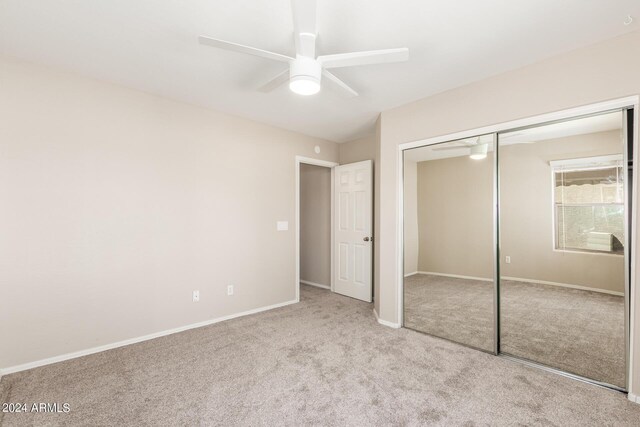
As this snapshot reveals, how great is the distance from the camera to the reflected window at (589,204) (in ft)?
7.13

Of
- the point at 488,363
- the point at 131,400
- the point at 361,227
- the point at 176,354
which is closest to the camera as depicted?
the point at 131,400

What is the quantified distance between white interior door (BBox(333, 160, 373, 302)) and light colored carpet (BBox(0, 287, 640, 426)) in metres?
1.45

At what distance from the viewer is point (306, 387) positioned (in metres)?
2.15

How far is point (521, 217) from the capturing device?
8.70ft

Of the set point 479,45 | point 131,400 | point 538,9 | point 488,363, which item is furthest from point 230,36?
point 488,363

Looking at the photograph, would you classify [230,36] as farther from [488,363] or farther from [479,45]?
[488,363]

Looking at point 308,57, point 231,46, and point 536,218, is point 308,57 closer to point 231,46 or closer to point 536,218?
point 231,46

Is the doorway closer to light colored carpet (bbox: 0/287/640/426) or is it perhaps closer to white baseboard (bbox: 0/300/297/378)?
white baseboard (bbox: 0/300/297/378)

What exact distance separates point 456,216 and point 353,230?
1.75 m

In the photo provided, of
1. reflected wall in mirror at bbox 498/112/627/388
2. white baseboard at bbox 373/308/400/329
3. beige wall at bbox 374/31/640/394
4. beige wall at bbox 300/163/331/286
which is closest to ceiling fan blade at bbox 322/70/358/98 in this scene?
beige wall at bbox 374/31/640/394

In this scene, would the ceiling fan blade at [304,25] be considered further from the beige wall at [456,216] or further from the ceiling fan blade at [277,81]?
the beige wall at [456,216]

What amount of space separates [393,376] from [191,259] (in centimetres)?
243

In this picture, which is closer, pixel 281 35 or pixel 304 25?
pixel 304 25

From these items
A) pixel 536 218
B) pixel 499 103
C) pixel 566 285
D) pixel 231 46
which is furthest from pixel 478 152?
pixel 231 46
